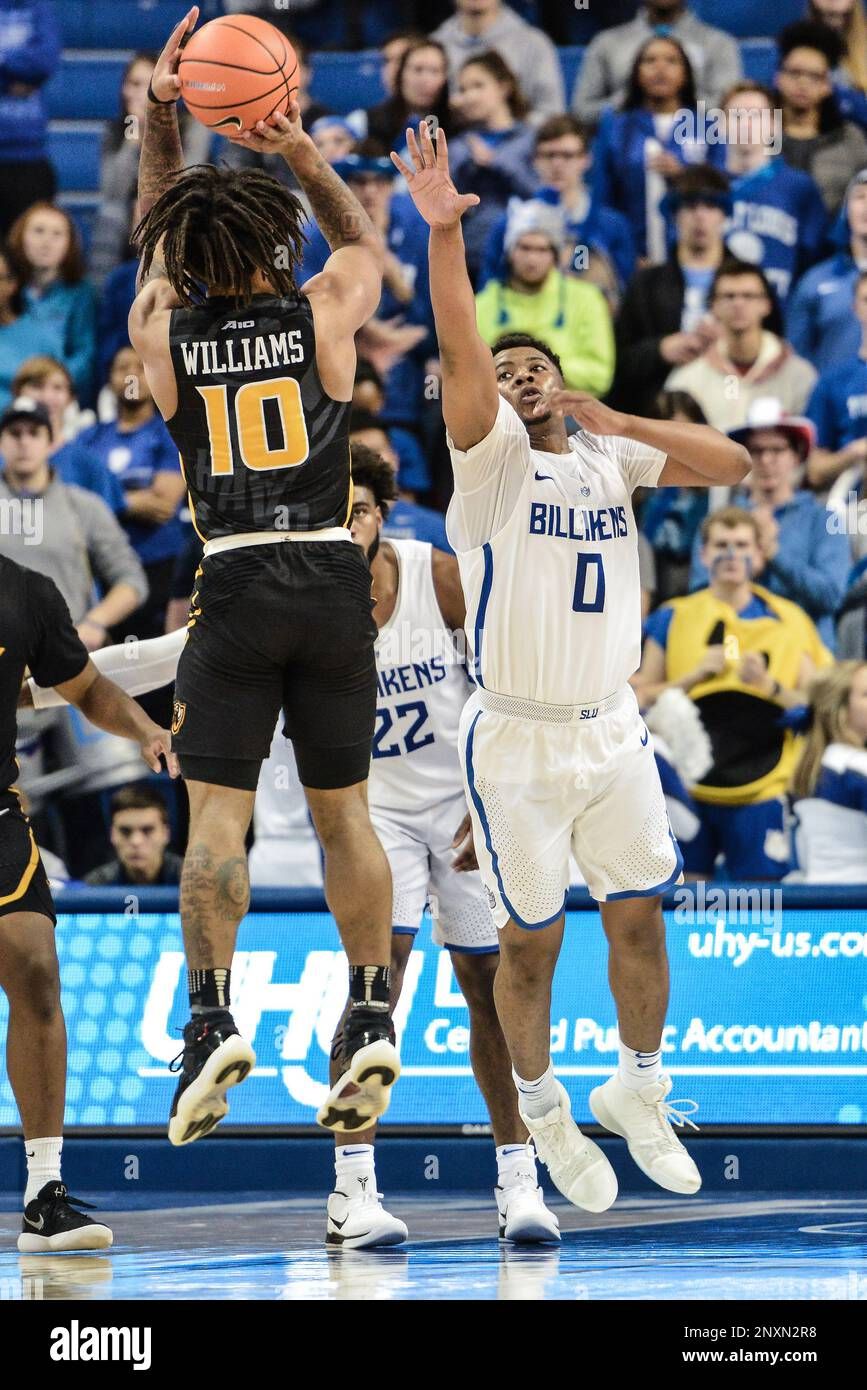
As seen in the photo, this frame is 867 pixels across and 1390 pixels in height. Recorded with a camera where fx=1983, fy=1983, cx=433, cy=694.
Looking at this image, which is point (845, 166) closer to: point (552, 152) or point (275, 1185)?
point (552, 152)

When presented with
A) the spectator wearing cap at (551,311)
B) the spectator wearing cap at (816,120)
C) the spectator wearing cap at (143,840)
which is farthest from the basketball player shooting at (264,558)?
the spectator wearing cap at (816,120)

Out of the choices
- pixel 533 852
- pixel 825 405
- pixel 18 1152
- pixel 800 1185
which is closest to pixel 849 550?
pixel 825 405

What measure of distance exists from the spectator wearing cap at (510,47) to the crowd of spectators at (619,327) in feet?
0.05

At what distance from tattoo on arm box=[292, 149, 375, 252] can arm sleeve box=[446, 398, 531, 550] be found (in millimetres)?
731

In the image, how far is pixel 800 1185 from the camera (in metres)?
7.86

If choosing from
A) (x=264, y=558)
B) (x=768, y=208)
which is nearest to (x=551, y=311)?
(x=768, y=208)

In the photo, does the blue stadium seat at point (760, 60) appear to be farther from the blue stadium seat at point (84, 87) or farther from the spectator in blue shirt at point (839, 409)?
the blue stadium seat at point (84, 87)

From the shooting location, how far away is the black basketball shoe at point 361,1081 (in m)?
5.39

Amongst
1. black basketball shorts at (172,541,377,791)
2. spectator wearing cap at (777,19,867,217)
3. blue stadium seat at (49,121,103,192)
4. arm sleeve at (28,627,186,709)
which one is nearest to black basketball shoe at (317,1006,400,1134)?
black basketball shorts at (172,541,377,791)

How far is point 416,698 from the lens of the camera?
7500 millimetres

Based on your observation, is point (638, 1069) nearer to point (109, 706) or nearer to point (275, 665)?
point (275, 665)

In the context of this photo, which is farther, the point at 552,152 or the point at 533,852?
the point at 552,152

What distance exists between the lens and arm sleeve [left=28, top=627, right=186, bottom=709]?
23.4 ft

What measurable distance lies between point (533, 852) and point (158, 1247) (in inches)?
69.9
